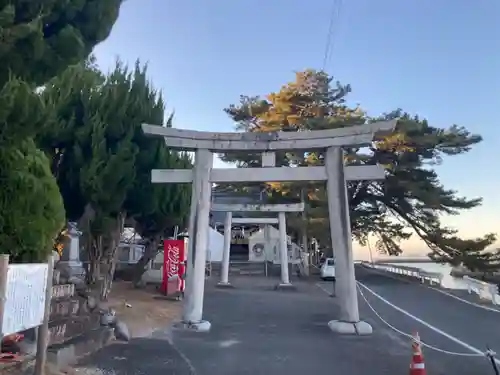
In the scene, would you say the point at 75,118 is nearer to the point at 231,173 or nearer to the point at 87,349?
the point at 231,173

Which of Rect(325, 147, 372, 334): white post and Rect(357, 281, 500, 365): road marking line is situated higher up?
Rect(325, 147, 372, 334): white post

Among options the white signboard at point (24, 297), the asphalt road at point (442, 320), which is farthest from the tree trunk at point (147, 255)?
the white signboard at point (24, 297)

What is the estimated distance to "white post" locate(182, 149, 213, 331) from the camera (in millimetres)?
11835

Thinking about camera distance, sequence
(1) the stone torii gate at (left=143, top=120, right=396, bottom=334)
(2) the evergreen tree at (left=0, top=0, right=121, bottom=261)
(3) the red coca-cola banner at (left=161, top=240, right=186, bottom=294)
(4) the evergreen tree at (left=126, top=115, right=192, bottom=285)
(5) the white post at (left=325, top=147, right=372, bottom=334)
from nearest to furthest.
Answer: (2) the evergreen tree at (left=0, top=0, right=121, bottom=261)
(5) the white post at (left=325, top=147, right=372, bottom=334)
(1) the stone torii gate at (left=143, top=120, right=396, bottom=334)
(4) the evergreen tree at (left=126, top=115, right=192, bottom=285)
(3) the red coca-cola banner at (left=161, top=240, right=186, bottom=294)

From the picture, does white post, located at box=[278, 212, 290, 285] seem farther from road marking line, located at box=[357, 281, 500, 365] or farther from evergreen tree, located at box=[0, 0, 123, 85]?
evergreen tree, located at box=[0, 0, 123, 85]

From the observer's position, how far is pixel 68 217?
43.2ft

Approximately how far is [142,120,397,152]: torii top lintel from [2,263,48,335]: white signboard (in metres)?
6.72

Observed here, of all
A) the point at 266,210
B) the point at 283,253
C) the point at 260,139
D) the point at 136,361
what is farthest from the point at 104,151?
the point at 283,253

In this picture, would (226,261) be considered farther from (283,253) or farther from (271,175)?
(271,175)

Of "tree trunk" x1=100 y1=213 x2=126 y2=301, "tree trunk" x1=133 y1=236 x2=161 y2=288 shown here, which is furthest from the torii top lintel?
"tree trunk" x1=133 y1=236 x2=161 y2=288

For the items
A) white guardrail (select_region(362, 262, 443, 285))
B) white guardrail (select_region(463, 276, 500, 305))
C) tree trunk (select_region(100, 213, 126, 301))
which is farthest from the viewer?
white guardrail (select_region(362, 262, 443, 285))

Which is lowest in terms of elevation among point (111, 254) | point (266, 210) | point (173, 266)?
point (173, 266)

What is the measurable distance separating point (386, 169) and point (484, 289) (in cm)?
1057

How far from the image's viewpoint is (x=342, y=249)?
1185cm
